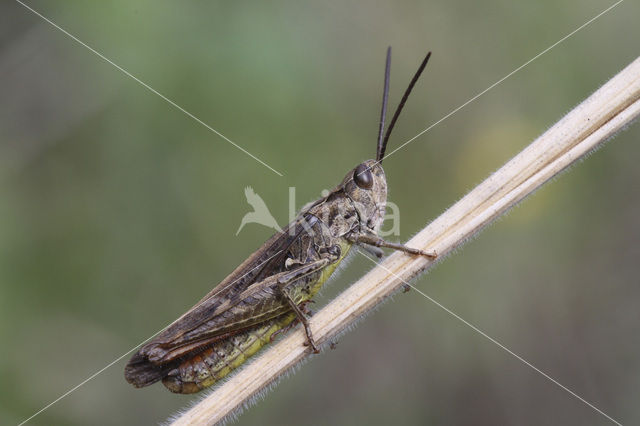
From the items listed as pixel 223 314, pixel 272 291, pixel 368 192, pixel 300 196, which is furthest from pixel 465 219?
pixel 300 196

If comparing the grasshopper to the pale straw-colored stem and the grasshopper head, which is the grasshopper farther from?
the pale straw-colored stem

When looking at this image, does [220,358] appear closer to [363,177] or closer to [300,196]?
[363,177]

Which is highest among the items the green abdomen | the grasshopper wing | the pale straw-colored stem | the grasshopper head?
the grasshopper head

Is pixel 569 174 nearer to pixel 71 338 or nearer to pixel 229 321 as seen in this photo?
pixel 229 321

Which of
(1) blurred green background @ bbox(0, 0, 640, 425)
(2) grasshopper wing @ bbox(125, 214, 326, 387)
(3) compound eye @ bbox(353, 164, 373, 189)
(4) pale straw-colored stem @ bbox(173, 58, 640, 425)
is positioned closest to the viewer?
(4) pale straw-colored stem @ bbox(173, 58, 640, 425)

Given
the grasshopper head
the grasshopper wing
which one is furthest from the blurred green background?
the grasshopper wing

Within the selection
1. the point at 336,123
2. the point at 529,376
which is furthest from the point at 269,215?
the point at 529,376
